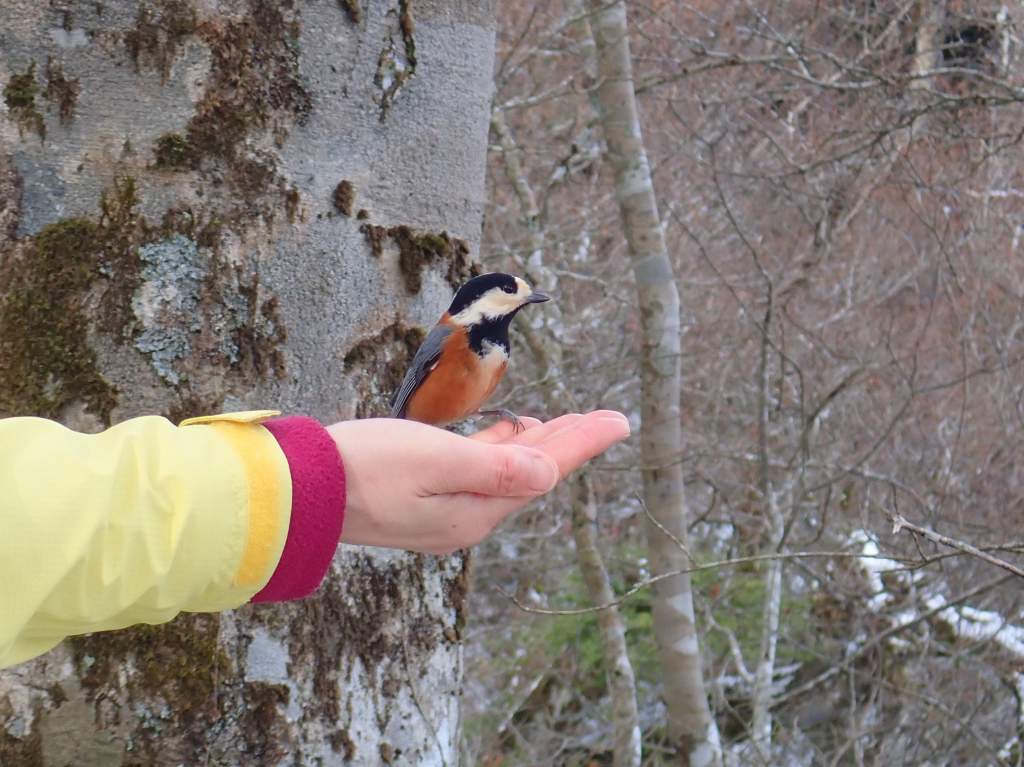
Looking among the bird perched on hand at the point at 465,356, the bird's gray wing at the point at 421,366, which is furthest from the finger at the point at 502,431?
the bird's gray wing at the point at 421,366

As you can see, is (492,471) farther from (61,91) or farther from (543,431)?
(61,91)

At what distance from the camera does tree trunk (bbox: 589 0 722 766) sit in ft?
13.9

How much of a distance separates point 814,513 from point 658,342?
2.77 meters

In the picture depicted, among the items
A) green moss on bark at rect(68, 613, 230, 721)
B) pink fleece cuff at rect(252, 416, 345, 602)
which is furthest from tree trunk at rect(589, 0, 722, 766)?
pink fleece cuff at rect(252, 416, 345, 602)

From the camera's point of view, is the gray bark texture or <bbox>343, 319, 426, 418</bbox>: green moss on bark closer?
the gray bark texture

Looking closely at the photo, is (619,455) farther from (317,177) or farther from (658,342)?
(317,177)

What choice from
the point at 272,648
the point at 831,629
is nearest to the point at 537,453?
the point at 272,648

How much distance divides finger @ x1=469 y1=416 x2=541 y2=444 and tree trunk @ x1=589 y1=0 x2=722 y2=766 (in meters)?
2.32

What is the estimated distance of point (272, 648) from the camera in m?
1.51

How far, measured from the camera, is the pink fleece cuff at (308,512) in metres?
1.09

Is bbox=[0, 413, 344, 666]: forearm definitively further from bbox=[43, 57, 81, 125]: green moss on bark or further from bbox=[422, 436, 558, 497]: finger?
bbox=[43, 57, 81, 125]: green moss on bark

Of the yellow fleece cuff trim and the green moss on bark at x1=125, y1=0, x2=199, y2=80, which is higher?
the green moss on bark at x1=125, y1=0, x2=199, y2=80

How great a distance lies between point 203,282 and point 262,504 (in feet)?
1.78

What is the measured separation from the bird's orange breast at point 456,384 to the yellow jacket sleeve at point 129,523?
0.73 m
